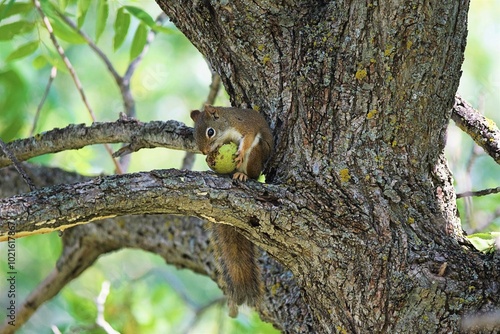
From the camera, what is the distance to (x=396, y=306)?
7.18 feet

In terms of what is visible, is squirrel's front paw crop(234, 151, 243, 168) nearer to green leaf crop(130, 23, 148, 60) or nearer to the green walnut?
the green walnut

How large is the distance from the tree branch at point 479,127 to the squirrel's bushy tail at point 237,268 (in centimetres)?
95

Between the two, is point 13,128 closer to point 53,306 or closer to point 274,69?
point 274,69

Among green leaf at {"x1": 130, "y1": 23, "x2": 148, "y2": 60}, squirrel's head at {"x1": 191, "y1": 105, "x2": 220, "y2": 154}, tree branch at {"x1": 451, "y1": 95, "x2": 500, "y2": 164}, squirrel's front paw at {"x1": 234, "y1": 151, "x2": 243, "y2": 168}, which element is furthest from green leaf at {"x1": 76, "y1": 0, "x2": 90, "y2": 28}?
tree branch at {"x1": 451, "y1": 95, "x2": 500, "y2": 164}

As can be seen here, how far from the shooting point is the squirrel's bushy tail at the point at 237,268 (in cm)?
264

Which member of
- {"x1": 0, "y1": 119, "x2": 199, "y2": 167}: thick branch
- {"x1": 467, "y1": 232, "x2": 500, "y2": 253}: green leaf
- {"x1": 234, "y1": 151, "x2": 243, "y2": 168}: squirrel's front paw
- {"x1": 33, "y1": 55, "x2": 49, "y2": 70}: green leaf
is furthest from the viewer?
{"x1": 33, "y1": 55, "x2": 49, "y2": 70}: green leaf

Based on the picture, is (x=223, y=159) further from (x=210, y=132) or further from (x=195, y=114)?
(x=195, y=114)

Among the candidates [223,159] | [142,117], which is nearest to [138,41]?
[223,159]

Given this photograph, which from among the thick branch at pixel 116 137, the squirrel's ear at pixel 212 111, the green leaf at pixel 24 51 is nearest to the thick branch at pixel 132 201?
the thick branch at pixel 116 137

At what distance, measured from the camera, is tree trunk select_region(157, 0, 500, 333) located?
86.5 inches

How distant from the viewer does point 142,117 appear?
8.41 metres

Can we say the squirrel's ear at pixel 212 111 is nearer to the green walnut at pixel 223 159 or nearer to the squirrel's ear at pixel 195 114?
the squirrel's ear at pixel 195 114

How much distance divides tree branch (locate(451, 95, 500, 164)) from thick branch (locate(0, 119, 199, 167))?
3.38ft

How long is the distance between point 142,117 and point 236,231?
6.00m
